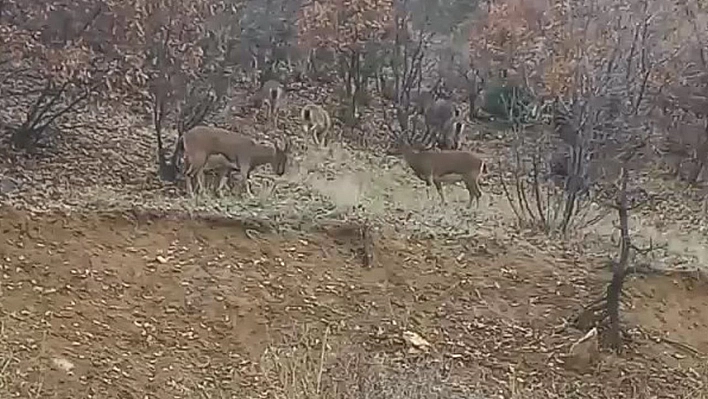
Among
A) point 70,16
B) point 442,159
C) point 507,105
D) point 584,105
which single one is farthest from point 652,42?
point 70,16

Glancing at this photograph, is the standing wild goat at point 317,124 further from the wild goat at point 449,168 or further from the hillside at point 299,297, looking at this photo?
the hillside at point 299,297

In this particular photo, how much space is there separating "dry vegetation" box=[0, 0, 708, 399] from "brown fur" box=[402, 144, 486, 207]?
19cm

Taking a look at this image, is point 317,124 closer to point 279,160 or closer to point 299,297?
point 279,160

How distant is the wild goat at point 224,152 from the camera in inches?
341

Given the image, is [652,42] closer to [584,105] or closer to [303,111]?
[584,105]

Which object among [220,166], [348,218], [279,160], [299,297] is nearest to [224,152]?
[220,166]

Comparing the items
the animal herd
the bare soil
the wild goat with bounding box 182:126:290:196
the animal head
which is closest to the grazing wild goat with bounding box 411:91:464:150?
the animal herd

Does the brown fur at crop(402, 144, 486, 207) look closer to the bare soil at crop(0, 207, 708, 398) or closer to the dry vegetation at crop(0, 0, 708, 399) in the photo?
the dry vegetation at crop(0, 0, 708, 399)

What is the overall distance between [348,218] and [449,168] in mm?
1780

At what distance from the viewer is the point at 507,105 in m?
13.1

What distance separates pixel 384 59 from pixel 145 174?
463cm

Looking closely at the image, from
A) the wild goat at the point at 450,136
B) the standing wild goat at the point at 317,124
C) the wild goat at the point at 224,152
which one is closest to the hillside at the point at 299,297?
the wild goat at the point at 224,152

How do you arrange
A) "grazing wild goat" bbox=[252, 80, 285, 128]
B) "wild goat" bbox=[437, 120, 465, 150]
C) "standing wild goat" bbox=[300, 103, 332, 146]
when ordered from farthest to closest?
"grazing wild goat" bbox=[252, 80, 285, 128] → "wild goat" bbox=[437, 120, 465, 150] → "standing wild goat" bbox=[300, 103, 332, 146]

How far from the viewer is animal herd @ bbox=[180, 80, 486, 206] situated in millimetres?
8719
